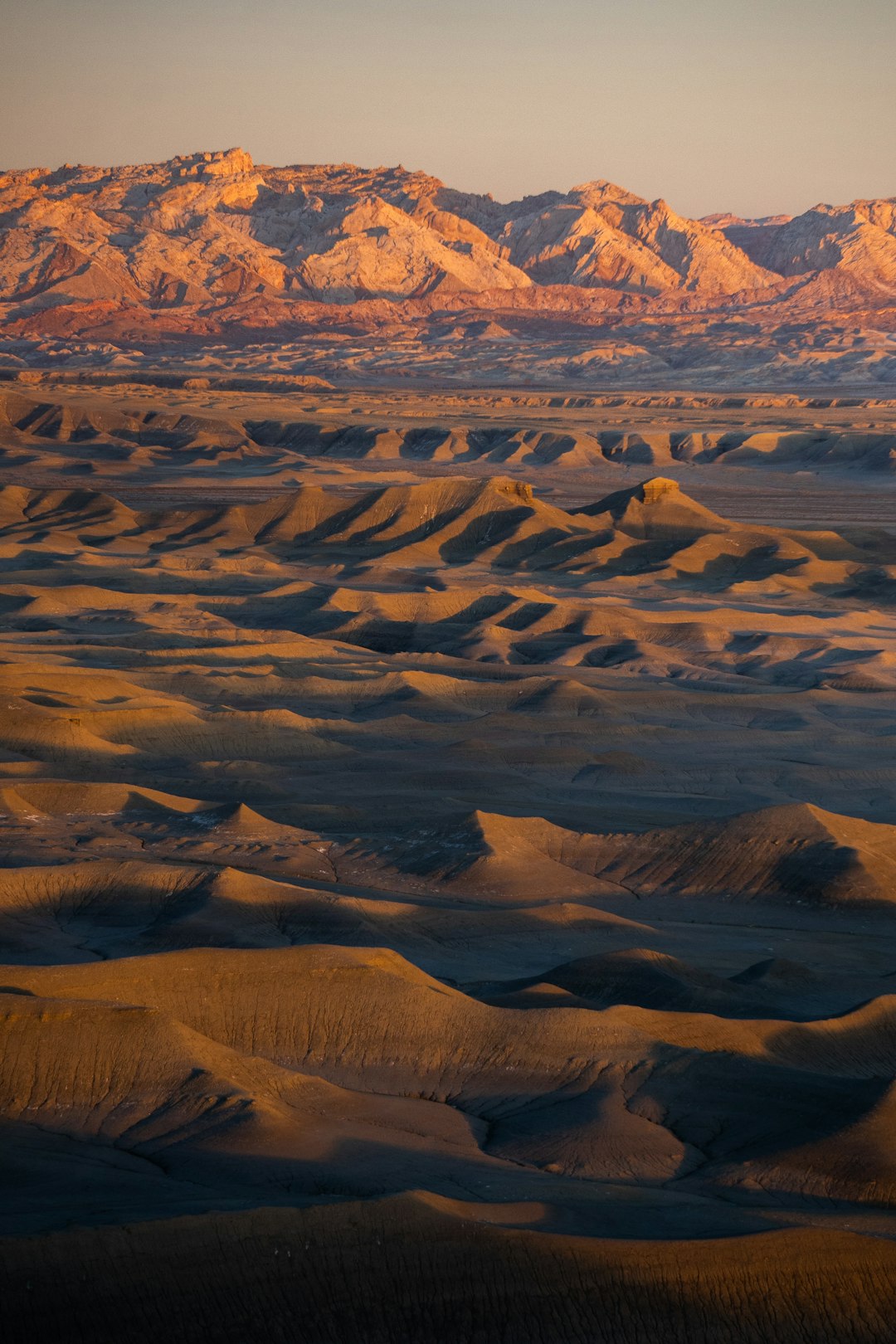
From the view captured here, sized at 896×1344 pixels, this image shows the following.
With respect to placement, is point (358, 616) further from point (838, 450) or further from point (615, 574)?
point (838, 450)

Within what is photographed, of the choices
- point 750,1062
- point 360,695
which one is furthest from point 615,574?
point 750,1062

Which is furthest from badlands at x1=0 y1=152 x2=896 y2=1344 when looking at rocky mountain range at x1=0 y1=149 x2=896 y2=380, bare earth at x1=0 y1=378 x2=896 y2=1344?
rocky mountain range at x1=0 y1=149 x2=896 y2=380

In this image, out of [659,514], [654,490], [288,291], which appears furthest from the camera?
[288,291]

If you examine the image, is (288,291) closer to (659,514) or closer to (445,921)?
(659,514)

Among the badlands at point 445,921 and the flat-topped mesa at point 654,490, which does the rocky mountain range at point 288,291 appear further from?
the badlands at point 445,921

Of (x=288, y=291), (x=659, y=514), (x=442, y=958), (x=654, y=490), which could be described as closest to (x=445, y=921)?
(x=442, y=958)

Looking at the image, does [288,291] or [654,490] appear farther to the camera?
[288,291]

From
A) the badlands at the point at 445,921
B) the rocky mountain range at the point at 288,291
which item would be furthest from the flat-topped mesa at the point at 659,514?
the rocky mountain range at the point at 288,291
